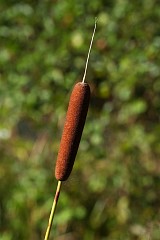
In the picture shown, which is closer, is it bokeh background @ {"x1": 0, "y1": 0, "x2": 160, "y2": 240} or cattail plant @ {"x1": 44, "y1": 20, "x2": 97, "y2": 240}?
cattail plant @ {"x1": 44, "y1": 20, "x2": 97, "y2": 240}

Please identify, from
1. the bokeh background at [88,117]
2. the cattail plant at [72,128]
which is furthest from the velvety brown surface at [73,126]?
the bokeh background at [88,117]

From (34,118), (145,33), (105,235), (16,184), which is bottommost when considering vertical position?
(105,235)

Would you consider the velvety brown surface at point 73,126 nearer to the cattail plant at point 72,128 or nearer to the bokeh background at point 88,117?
the cattail plant at point 72,128

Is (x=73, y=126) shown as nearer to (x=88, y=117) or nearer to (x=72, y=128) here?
(x=72, y=128)

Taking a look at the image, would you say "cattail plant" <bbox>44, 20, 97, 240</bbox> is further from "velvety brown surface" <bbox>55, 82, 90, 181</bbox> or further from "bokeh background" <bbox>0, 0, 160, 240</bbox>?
"bokeh background" <bbox>0, 0, 160, 240</bbox>

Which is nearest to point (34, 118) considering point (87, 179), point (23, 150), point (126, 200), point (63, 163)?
point (23, 150)

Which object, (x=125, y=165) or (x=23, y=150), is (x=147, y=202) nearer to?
(x=125, y=165)

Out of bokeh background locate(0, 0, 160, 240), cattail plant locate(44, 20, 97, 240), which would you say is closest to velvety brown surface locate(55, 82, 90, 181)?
cattail plant locate(44, 20, 97, 240)
